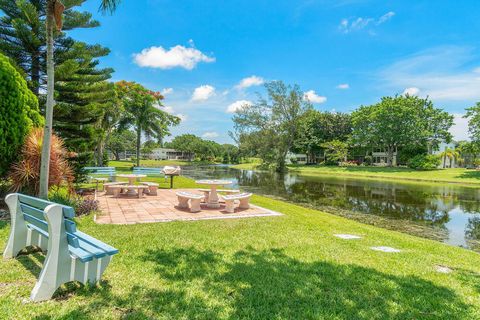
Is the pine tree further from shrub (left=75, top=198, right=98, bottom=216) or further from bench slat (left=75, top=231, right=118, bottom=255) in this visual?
bench slat (left=75, top=231, right=118, bottom=255)

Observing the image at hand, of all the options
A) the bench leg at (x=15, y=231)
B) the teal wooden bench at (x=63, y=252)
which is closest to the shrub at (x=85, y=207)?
the bench leg at (x=15, y=231)

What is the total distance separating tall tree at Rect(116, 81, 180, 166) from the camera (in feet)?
78.2

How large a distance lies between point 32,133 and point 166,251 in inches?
185

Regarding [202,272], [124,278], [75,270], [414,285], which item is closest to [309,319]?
[202,272]

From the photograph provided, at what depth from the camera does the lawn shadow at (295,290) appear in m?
2.53

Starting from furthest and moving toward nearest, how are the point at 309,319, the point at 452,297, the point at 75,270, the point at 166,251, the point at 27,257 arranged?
the point at 166,251 < the point at 27,257 < the point at 452,297 < the point at 75,270 < the point at 309,319

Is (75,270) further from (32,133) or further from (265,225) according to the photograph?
(32,133)

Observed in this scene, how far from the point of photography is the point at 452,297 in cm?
299

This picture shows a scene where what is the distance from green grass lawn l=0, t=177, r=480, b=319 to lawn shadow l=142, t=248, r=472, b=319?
11mm

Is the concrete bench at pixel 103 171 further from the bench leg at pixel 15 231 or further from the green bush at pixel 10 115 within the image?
the bench leg at pixel 15 231

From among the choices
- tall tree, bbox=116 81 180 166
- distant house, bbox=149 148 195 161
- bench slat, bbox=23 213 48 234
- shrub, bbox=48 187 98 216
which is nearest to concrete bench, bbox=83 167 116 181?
shrub, bbox=48 187 98 216

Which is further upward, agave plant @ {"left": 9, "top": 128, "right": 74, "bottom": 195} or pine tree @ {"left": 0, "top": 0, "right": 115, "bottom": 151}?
pine tree @ {"left": 0, "top": 0, "right": 115, "bottom": 151}

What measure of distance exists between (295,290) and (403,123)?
39590 millimetres

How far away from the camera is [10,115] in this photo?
6.00 metres
